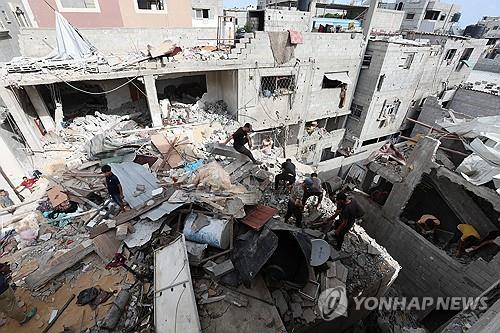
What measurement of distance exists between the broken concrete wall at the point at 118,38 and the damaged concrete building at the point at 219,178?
0.22ft

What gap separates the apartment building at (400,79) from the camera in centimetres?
1498

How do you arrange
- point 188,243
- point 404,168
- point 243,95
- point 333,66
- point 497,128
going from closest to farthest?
point 188,243 < point 497,128 < point 404,168 < point 243,95 < point 333,66

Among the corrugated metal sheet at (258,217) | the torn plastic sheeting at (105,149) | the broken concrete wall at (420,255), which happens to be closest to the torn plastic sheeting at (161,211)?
the corrugated metal sheet at (258,217)

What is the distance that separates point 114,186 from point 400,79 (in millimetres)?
18403

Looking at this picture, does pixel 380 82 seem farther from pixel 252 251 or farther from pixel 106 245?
pixel 106 245

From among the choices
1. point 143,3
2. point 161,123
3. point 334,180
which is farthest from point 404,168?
point 143,3

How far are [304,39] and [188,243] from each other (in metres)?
11.6

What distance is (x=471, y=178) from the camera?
6.71 metres

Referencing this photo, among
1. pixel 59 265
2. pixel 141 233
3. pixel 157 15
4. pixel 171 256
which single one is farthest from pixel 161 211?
pixel 157 15

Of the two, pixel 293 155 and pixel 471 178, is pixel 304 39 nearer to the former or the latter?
pixel 293 155

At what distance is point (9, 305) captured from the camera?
4.00 metres

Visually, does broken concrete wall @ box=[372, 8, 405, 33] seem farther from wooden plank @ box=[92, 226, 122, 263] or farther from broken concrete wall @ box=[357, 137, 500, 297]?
wooden plank @ box=[92, 226, 122, 263]

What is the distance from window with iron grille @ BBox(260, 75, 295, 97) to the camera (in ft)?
41.5

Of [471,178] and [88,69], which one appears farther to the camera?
[88,69]
